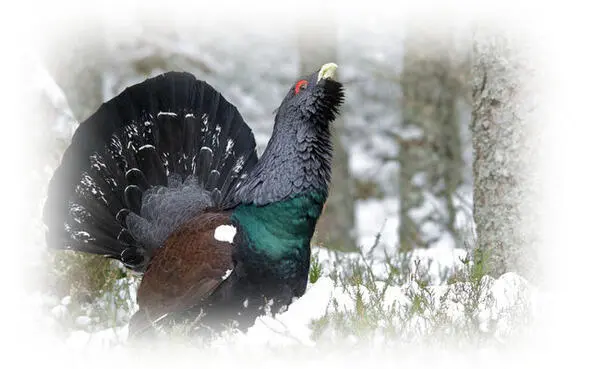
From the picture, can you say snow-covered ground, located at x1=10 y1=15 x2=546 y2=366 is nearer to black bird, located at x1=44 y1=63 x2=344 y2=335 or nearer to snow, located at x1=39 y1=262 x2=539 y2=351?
snow, located at x1=39 y1=262 x2=539 y2=351

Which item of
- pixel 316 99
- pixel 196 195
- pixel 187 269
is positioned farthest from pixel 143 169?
pixel 316 99

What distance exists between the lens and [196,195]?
4441 mm

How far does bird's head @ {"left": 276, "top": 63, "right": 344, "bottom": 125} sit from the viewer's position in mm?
3818

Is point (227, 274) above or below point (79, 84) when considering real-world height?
below

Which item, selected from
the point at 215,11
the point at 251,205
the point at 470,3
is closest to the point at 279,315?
the point at 251,205

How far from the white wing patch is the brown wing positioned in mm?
23

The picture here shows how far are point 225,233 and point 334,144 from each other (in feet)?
18.4

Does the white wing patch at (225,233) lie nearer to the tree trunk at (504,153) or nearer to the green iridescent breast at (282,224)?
the green iridescent breast at (282,224)

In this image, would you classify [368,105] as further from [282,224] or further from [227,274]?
[227,274]

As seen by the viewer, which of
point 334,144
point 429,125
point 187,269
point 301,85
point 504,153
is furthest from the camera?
point 334,144

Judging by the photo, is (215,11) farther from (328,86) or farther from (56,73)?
(328,86)

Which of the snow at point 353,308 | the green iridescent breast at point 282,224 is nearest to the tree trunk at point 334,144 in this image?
the snow at point 353,308

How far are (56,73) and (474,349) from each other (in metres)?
6.41

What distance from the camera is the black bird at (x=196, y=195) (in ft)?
12.1
